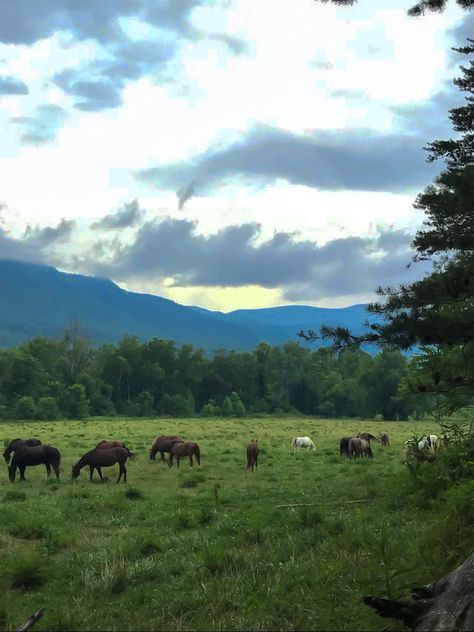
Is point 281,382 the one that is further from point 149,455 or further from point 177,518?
point 177,518

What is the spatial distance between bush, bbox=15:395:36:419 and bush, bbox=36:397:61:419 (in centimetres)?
86

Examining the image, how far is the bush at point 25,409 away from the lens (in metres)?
77.8

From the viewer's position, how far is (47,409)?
78.1m

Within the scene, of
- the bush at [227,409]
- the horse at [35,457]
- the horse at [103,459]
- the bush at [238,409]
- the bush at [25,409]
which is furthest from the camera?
the bush at [238,409]

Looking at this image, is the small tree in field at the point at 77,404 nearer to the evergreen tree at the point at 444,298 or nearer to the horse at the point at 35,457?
the horse at the point at 35,457

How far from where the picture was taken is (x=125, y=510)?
14000 millimetres

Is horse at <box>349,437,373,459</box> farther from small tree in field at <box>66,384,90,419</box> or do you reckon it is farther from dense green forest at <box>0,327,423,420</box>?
small tree in field at <box>66,384,90,419</box>

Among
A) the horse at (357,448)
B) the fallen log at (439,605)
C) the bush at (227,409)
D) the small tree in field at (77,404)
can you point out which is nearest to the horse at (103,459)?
the horse at (357,448)

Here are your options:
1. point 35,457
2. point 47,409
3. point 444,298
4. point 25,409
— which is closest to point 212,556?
point 444,298

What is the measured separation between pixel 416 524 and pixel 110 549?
17.3 ft

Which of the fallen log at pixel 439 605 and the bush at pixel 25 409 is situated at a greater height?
the fallen log at pixel 439 605

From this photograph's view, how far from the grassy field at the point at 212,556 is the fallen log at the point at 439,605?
0.53ft

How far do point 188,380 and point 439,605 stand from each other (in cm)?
10282

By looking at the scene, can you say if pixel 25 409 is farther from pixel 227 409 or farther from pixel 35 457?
pixel 35 457
